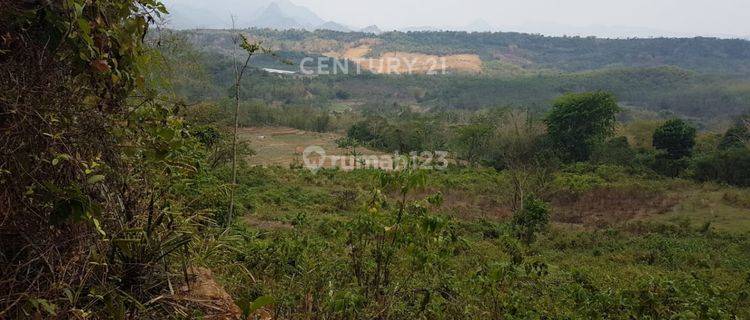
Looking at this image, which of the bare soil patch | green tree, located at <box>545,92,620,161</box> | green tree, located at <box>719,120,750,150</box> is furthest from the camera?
green tree, located at <box>719,120,750,150</box>

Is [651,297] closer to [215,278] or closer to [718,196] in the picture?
[215,278]

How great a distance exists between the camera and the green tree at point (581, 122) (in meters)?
30.9

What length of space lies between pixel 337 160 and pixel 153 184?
91.0 feet

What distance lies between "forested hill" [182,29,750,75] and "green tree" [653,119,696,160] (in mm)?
76437

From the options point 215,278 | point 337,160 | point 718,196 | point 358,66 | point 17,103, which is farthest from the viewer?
point 358,66

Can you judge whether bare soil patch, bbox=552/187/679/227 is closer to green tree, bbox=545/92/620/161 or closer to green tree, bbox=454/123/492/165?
green tree, bbox=545/92/620/161

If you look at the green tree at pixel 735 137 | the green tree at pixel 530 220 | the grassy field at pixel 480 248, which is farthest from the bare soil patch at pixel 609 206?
the green tree at pixel 735 137

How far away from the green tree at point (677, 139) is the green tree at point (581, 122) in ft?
9.74

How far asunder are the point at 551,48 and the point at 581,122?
96528 mm

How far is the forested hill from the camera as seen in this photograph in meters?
106

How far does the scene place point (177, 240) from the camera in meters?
1.89

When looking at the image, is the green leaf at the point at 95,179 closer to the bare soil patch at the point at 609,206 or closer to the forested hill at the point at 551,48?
the bare soil patch at the point at 609,206

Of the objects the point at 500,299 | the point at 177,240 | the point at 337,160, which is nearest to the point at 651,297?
the point at 500,299

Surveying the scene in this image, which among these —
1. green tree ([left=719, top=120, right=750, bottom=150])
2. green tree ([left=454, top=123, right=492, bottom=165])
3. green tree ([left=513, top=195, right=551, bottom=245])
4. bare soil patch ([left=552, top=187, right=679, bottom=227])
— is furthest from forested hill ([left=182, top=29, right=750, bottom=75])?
green tree ([left=513, top=195, right=551, bottom=245])
